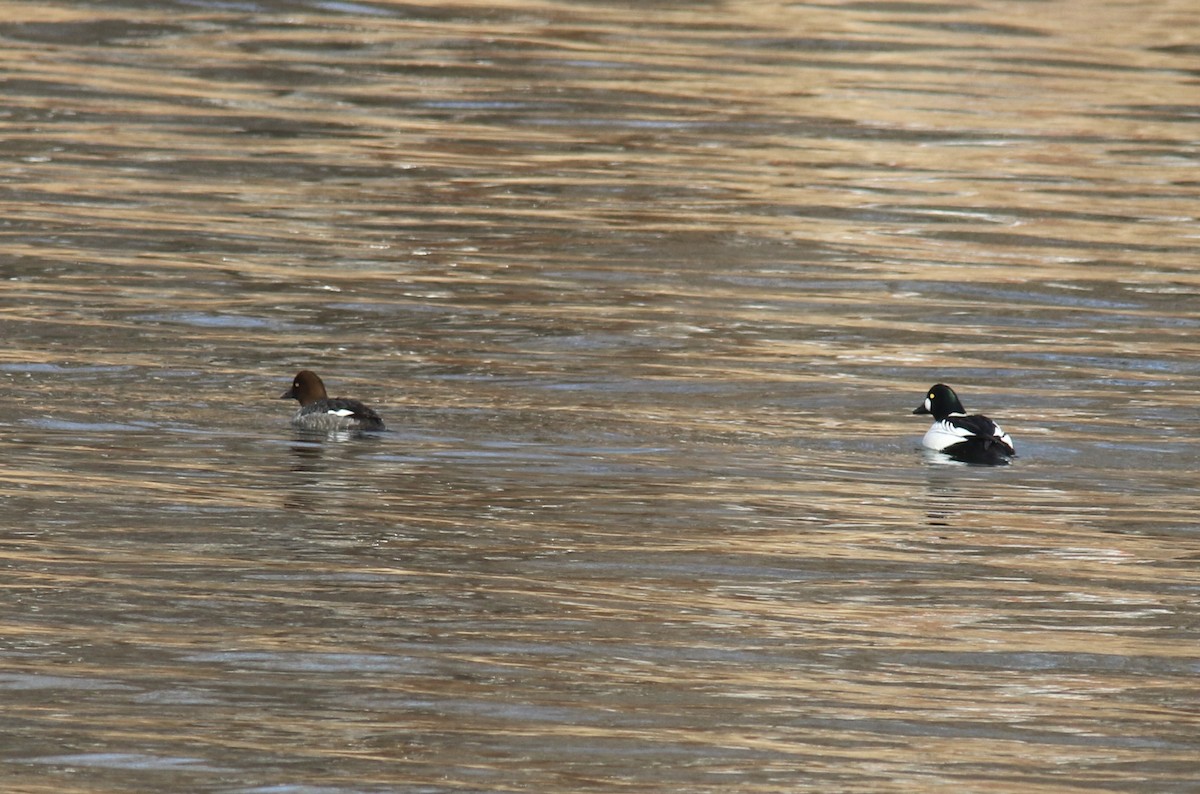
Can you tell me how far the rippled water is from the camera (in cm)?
863

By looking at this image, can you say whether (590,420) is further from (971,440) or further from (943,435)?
(971,440)

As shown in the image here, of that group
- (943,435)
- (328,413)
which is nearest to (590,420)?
(328,413)

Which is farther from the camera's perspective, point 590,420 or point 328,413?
point 590,420

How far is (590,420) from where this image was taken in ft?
47.6

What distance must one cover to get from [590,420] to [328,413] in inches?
64.1

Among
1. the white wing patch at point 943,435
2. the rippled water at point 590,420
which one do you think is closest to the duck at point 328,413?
the rippled water at point 590,420

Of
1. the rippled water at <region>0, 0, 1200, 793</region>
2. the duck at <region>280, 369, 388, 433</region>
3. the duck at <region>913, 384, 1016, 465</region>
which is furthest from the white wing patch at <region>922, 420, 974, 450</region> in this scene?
the duck at <region>280, 369, 388, 433</region>

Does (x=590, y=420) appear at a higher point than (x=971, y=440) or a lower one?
lower

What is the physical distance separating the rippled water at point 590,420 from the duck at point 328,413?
0.45 feet

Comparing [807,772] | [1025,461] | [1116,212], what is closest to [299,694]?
[807,772]

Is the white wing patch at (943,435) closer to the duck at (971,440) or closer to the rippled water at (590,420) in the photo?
the duck at (971,440)

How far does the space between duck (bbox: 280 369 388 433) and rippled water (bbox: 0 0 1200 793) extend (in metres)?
0.14

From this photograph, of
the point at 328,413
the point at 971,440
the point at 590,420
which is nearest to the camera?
the point at 971,440

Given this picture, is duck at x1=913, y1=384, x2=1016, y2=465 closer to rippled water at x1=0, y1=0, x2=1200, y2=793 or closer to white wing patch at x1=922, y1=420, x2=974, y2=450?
white wing patch at x1=922, y1=420, x2=974, y2=450
